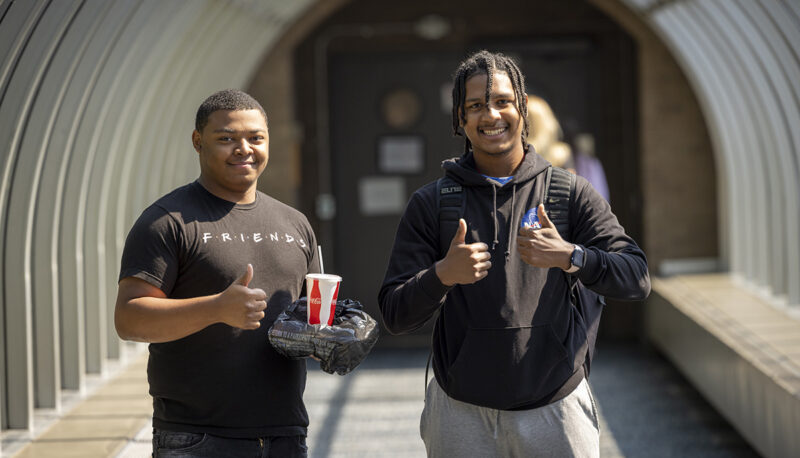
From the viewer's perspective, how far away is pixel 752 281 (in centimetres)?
750

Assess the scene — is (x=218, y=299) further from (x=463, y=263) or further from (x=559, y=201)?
(x=559, y=201)

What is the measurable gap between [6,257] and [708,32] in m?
4.97

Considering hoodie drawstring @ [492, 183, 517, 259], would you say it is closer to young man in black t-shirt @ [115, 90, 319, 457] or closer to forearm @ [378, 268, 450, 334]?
forearm @ [378, 268, 450, 334]

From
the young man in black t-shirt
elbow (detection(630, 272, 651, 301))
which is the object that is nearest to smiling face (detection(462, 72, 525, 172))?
elbow (detection(630, 272, 651, 301))

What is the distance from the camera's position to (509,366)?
2607mm

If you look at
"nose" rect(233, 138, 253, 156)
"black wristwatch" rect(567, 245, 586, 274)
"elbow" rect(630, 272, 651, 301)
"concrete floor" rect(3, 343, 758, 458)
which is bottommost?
"concrete floor" rect(3, 343, 758, 458)

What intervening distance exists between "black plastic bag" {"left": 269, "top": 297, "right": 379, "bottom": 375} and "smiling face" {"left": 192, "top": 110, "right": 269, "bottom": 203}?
357 millimetres

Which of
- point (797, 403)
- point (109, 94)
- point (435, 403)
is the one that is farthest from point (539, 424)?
point (109, 94)

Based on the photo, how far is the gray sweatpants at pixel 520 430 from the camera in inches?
103

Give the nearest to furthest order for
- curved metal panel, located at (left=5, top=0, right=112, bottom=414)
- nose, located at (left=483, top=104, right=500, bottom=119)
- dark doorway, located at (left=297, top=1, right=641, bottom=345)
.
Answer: nose, located at (left=483, top=104, right=500, bottom=119), curved metal panel, located at (left=5, top=0, right=112, bottom=414), dark doorway, located at (left=297, top=1, right=641, bottom=345)

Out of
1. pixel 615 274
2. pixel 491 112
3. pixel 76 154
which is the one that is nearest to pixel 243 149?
pixel 491 112

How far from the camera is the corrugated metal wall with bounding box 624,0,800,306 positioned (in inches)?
232

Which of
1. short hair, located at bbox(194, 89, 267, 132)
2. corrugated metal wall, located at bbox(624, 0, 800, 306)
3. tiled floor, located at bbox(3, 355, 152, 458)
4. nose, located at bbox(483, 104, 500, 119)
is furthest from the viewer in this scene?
corrugated metal wall, located at bbox(624, 0, 800, 306)

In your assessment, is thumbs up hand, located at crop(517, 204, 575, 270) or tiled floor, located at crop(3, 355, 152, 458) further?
tiled floor, located at crop(3, 355, 152, 458)
